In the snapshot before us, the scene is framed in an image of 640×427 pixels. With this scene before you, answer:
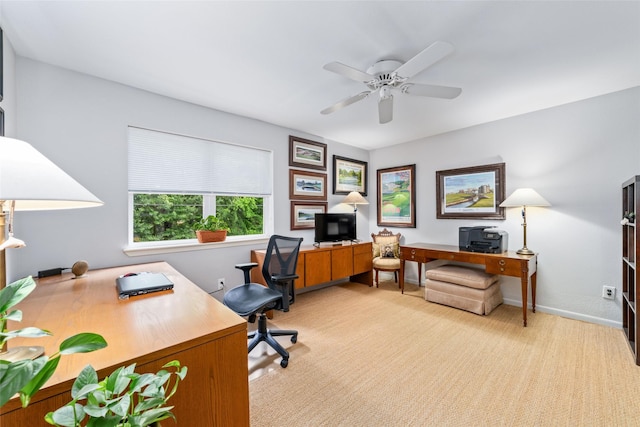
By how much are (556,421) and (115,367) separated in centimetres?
226

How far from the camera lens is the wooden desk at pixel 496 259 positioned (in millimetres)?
2744

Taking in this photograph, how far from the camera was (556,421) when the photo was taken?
60.4 inches

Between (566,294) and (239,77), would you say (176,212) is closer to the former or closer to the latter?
(239,77)

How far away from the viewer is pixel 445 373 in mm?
1974

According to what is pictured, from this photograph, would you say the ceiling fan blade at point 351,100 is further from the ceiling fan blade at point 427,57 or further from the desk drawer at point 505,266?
the desk drawer at point 505,266

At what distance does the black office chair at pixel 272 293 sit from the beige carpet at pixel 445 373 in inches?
4.8

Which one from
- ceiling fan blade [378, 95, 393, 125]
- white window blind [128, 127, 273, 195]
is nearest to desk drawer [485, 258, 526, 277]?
ceiling fan blade [378, 95, 393, 125]

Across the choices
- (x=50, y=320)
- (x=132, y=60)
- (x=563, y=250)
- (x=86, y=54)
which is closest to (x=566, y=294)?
(x=563, y=250)

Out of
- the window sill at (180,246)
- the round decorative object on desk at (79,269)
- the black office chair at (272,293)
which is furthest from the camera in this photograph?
the window sill at (180,246)

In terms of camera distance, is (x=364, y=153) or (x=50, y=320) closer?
(x=50, y=320)

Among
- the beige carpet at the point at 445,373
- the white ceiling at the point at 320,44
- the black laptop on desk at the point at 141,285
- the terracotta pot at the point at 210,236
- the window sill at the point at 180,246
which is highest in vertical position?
the white ceiling at the point at 320,44

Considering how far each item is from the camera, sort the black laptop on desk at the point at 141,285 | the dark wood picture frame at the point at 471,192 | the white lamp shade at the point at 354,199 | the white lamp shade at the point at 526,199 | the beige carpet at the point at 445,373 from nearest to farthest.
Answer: the black laptop on desk at the point at 141,285, the beige carpet at the point at 445,373, the white lamp shade at the point at 526,199, the dark wood picture frame at the point at 471,192, the white lamp shade at the point at 354,199

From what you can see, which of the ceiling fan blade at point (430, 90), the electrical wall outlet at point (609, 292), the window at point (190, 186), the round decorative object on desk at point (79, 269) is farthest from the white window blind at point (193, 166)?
the electrical wall outlet at point (609, 292)

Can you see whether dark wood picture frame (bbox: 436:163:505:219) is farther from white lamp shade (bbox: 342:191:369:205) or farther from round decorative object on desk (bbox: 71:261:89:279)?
round decorative object on desk (bbox: 71:261:89:279)
